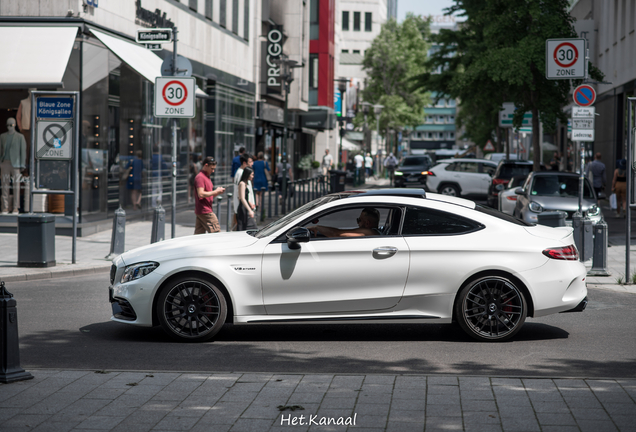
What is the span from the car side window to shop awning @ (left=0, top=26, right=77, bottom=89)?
433 inches

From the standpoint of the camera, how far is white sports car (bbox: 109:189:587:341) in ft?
24.4

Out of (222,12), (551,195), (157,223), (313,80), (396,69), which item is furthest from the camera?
(396,69)

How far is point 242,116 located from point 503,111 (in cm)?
976

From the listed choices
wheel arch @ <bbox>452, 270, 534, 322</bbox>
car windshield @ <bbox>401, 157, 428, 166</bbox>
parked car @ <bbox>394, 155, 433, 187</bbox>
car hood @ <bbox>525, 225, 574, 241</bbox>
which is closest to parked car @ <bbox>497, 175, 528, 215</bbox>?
car hood @ <bbox>525, 225, 574, 241</bbox>

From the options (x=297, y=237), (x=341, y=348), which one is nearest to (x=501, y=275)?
(x=341, y=348)

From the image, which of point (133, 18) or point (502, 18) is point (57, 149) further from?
point (502, 18)

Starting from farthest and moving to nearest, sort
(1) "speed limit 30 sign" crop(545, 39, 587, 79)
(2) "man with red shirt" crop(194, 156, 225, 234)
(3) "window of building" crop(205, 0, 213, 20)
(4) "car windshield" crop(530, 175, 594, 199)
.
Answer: (3) "window of building" crop(205, 0, 213, 20), (4) "car windshield" crop(530, 175, 594, 199), (1) "speed limit 30 sign" crop(545, 39, 587, 79), (2) "man with red shirt" crop(194, 156, 225, 234)

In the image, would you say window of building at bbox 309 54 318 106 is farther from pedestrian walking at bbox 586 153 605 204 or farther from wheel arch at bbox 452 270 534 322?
wheel arch at bbox 452 270 534 322

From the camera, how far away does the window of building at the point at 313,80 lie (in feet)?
170

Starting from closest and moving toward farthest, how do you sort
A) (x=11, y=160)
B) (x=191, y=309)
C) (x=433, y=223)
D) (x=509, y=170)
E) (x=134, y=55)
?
(x=191, y=309) < (x=433, y=223) < (x=11, y=160) < (x=134, y=55) < (x=509, y=170)

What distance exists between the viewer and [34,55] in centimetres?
1698

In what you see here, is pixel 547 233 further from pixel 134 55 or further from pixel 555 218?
pixel 134 55

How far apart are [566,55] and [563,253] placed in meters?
9.60

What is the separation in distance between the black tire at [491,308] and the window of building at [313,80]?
1767 inches
